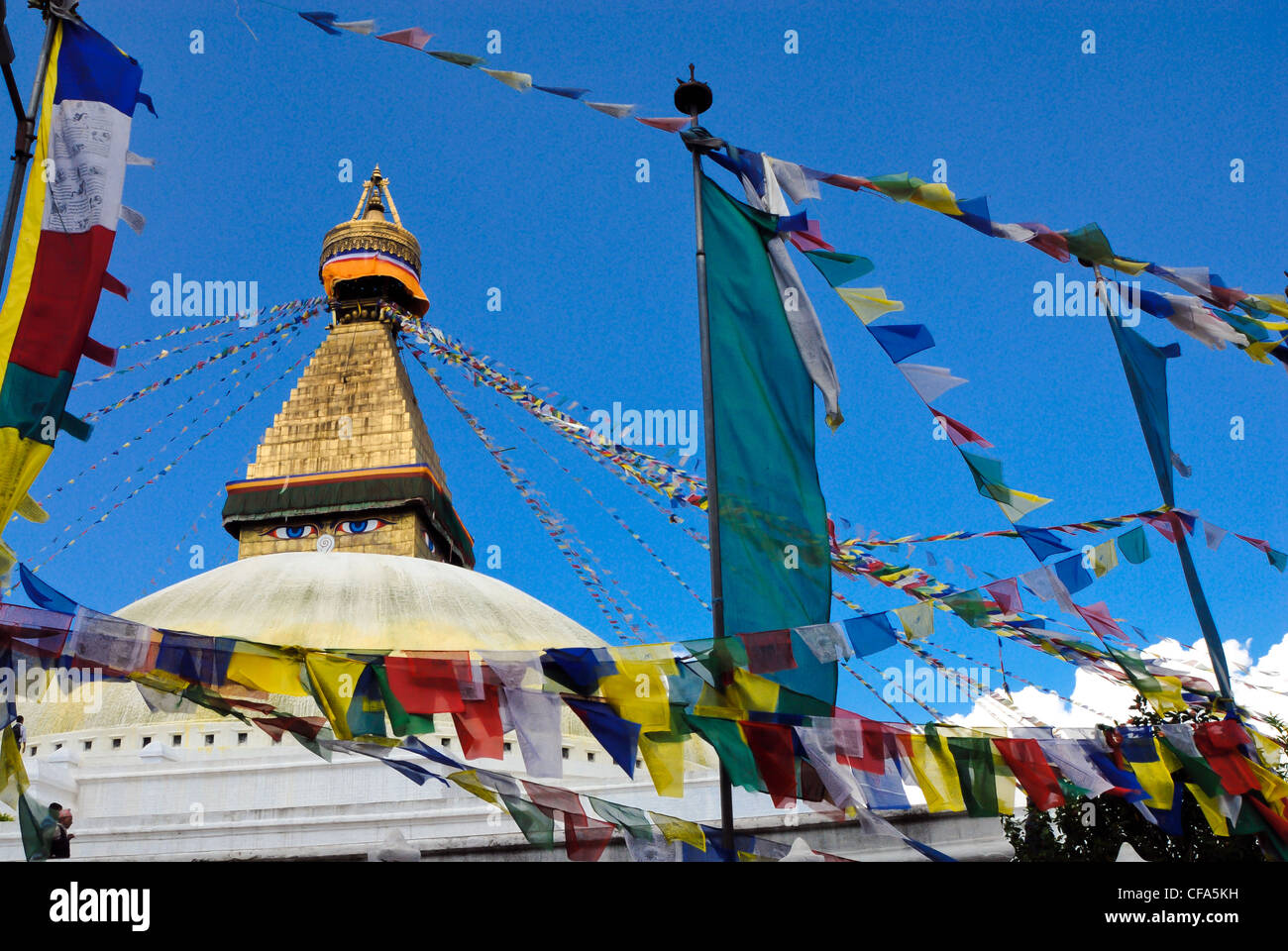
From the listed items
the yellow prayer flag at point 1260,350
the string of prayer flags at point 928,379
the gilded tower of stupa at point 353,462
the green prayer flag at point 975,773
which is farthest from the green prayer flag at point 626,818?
the gilded tower of stupa at point 353,462

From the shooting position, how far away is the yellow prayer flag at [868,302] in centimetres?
529

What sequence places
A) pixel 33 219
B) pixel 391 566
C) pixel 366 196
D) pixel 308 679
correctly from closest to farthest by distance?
pixel 308 679 < pixel 33 219 < pixel 391 566 < pixel 366 196

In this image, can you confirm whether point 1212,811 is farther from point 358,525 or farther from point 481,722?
point 358,525

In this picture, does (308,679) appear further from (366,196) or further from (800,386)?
(366,196)

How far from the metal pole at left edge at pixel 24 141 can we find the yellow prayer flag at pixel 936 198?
174 inches

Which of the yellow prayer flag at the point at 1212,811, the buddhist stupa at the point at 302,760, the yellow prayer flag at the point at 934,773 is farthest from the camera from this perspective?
the buddhist stupa at the point at 302,760

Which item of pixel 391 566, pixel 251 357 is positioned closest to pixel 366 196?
pixel 251 357

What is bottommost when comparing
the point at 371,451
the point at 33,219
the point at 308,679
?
the point at 308,679

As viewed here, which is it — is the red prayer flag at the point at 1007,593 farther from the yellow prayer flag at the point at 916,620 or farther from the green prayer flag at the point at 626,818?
the green prayer flag at the point at 626,818

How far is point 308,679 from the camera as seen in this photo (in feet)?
13.4

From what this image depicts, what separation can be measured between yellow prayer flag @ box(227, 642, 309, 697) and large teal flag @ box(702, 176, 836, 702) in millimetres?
1868

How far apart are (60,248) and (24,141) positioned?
656 millimetres
